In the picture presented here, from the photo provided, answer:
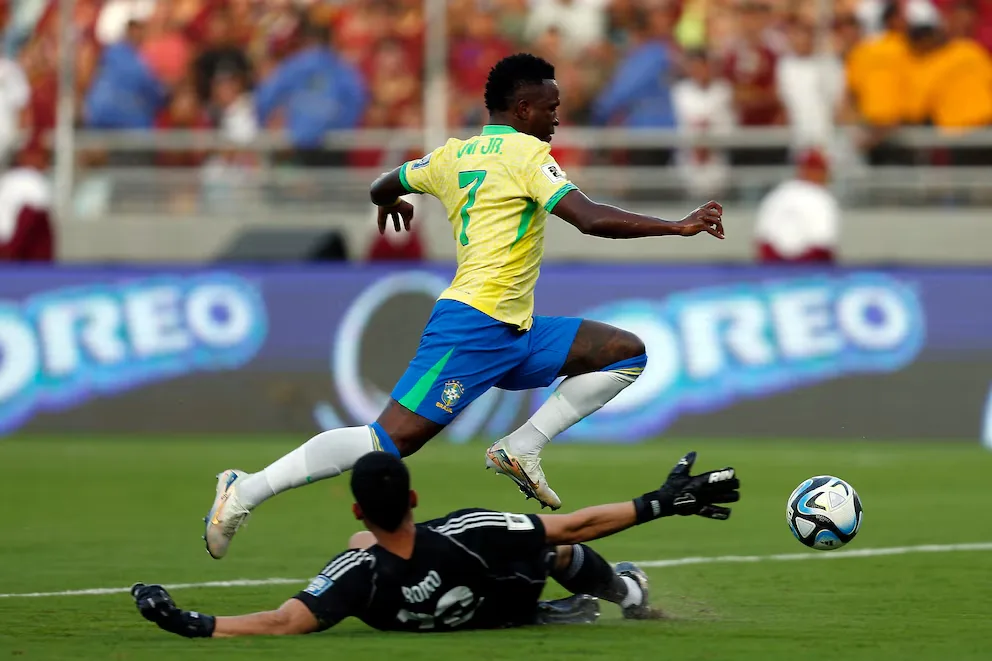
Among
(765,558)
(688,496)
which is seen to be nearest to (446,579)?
(688,496)

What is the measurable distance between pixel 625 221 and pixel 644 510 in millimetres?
1257

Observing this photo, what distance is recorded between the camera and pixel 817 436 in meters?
15.9

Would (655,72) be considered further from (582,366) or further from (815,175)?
(582,366)

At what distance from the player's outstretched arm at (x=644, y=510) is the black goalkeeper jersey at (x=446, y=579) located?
95 mm

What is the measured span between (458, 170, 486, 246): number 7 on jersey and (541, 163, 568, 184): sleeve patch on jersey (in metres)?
0.32

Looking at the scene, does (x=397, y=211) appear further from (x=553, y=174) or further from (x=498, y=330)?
(x=553, y=174)

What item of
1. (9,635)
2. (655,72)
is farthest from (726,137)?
(9,635)

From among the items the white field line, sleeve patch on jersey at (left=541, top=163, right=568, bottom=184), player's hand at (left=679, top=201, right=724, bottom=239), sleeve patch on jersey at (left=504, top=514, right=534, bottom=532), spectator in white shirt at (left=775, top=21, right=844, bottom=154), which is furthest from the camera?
spectator in white shirt at (left=775, top=21, right=844, bottom=154)

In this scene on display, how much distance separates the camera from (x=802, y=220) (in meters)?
16.8

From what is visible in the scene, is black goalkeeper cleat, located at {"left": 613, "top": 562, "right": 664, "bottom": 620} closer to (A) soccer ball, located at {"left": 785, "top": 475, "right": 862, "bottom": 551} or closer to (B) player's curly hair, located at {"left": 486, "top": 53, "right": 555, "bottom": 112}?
(A) soccer ball, located at {"left": 785, "top": 475, "right": 862, "bottom": 551}

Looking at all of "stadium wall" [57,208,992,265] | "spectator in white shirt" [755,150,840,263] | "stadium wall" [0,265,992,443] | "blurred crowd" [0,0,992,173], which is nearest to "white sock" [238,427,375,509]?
"stadium wall" [0,265,992,443]

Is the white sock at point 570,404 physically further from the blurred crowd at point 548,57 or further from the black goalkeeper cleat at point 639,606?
the blurred crowd at point 548,57

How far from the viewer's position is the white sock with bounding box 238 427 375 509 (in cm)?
790

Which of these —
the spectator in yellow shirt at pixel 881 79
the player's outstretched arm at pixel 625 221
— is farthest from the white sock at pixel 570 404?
the spectator in yellow shirt at pixel 881 79
